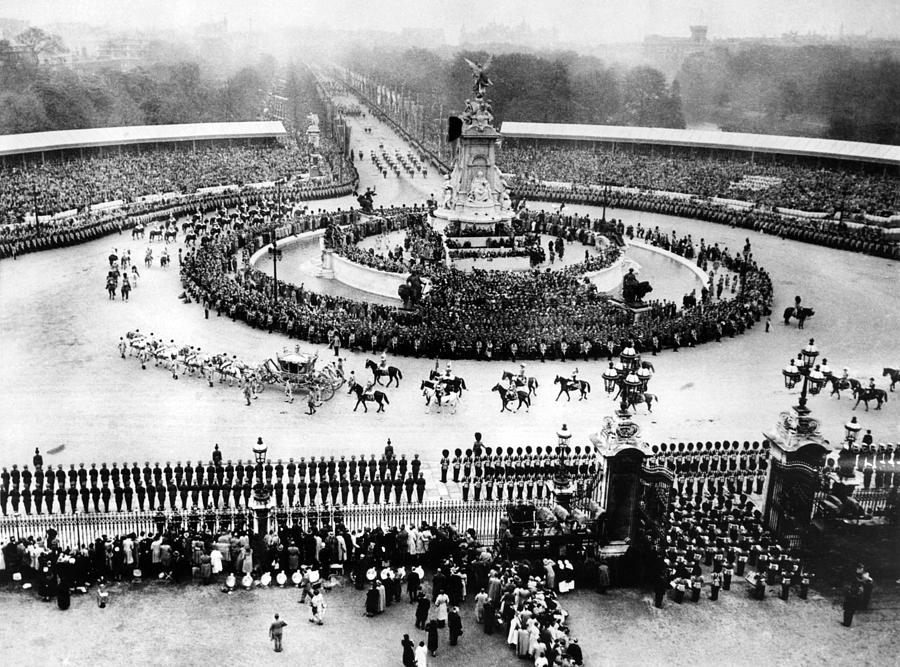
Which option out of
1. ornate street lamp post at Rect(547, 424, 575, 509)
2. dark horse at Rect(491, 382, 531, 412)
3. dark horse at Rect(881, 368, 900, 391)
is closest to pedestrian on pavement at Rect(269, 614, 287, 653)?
ornate street lamp post at Rect(547, 424, 575, 509)

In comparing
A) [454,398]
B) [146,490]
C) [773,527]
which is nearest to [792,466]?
[773,527]

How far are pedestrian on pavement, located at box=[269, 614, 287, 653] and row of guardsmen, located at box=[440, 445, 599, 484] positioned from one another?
24.9 feet

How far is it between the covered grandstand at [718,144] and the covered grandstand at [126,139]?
26.4 m

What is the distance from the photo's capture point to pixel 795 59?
101 metres

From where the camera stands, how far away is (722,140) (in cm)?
8406

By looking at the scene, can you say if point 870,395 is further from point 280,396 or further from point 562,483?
point 280,396

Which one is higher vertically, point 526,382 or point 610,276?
point 610,276

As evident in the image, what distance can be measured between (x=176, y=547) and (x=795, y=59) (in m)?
99.1

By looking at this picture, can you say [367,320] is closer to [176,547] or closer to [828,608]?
[176,547]

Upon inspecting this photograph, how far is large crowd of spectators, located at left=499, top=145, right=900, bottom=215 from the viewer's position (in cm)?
6825

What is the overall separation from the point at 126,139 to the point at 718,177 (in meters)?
53.1

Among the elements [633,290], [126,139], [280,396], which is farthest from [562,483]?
[126,139]

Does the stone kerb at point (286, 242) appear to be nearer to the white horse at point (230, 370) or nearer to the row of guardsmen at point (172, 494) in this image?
the white horse at point (230, 370)

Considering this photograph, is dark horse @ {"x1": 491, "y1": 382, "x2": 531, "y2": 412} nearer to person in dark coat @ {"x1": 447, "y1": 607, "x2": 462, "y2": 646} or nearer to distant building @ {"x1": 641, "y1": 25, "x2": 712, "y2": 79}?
person in dark coat @ {"x1": 447, "y1": 607, "x2": 462, "y2": 646}
